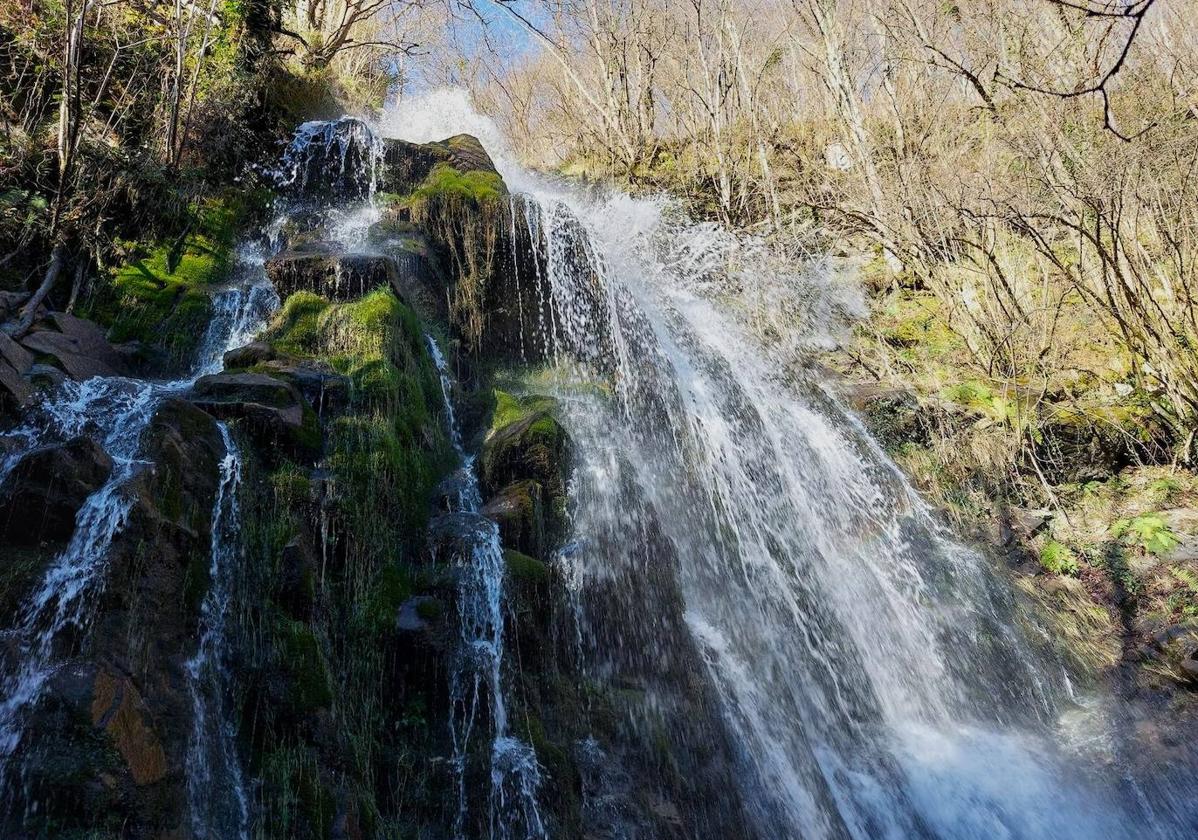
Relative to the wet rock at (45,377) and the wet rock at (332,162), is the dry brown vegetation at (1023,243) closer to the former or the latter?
the wet rock at (332,162)

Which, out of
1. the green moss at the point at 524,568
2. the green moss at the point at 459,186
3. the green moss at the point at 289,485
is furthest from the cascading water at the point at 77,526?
the green moss at the point at 459,186

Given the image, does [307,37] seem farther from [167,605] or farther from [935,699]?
[935,699]

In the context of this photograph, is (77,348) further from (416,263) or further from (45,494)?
(416,263)

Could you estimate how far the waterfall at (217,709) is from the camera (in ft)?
11.4

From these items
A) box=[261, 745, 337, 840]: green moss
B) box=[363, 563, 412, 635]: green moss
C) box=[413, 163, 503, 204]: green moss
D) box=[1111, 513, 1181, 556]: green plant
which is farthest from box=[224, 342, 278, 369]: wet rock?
box=[1111, 513, 1181, 556]: green plant

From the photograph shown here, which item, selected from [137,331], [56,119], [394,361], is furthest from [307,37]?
[394,361]

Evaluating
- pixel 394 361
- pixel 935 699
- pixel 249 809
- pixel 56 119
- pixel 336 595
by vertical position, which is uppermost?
pixel 56 119

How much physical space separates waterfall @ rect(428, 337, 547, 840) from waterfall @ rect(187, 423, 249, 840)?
122cm

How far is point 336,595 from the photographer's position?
15.2 feet

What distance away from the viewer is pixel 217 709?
382 cm

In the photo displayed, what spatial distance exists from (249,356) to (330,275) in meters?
1.38

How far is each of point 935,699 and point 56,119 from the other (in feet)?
35.2

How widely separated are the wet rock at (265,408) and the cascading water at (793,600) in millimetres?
2354

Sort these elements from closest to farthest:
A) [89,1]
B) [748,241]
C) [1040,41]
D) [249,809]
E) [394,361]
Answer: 1. [249,809]
2. [394,361]
3. [89,1]
4. [1040,41]
5. [748,241]
